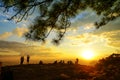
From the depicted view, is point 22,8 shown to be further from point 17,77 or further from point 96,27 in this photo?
point 17,77

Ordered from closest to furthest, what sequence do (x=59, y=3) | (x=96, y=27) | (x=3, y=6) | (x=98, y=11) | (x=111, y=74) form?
(x=3, y=6)
(x=59, y=3)
(x=98, y=11)
(x=96, y=27)
(x=111, y=74)

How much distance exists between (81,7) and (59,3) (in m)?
1.25

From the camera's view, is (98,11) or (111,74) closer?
(98,11)

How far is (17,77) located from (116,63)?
7.99 metres

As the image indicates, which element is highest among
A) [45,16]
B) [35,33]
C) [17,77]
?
[45,16]

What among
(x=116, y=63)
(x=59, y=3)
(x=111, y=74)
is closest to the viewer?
(x=59, y=3)

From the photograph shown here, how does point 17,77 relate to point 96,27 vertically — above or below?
below

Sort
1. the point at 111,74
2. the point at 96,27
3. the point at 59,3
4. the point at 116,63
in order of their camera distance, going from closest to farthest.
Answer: the point at 59,3, the point at 96,27, the point at 111,74, the point at 116,63

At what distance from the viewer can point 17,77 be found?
17.4 meters

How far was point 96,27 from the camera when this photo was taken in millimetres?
15250

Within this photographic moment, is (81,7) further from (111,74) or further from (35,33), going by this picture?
(111,74)

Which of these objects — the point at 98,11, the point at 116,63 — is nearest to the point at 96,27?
the point at 98,11

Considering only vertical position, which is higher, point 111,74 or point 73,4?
point 73,4

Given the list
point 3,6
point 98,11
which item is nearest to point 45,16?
point 3,6
